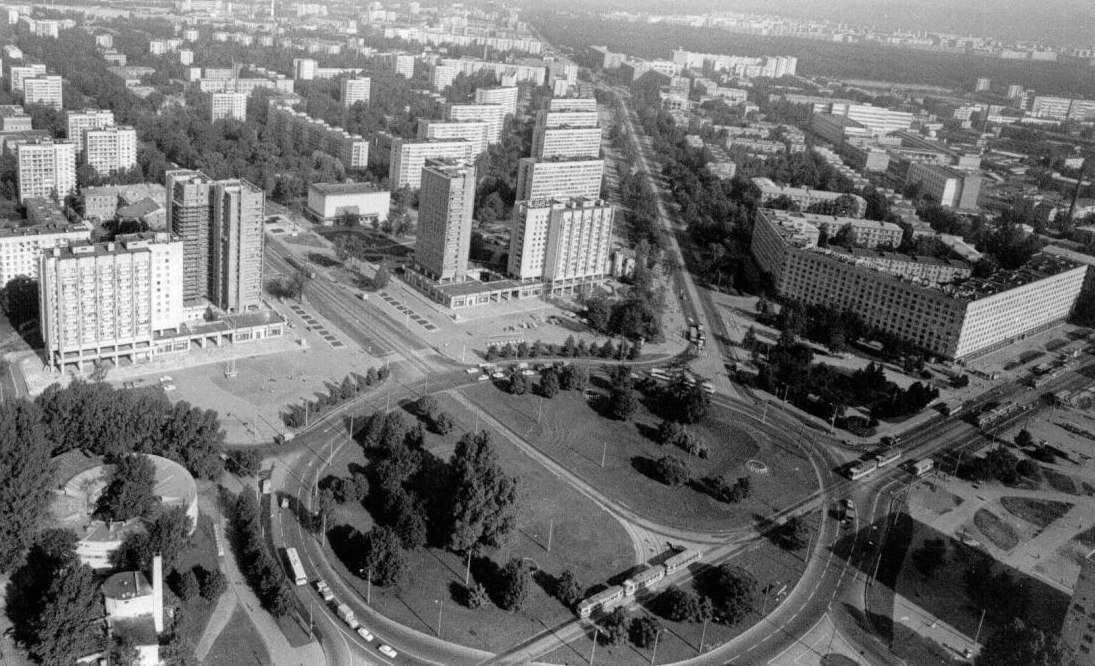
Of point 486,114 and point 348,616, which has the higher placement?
point 486,114

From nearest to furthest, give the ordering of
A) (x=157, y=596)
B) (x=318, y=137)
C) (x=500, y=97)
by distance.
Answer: (x=157, y=596), (x=318, y=137), (x=500, y=97)

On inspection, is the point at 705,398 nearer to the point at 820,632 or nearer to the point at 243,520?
the point at 820,632

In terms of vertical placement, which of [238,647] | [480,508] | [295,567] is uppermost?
[480,508]

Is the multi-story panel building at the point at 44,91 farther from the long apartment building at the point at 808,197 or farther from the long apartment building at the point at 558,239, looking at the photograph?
the long apartment building at the point at 808,197

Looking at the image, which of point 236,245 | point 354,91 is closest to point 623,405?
point 236,245

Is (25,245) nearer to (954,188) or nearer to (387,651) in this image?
(387,651)

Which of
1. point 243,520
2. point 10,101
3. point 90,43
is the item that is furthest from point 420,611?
point 90,43

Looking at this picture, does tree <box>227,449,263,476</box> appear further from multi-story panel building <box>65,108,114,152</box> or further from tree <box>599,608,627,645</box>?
multi-story panel building <box>65,108,114,152</box>
